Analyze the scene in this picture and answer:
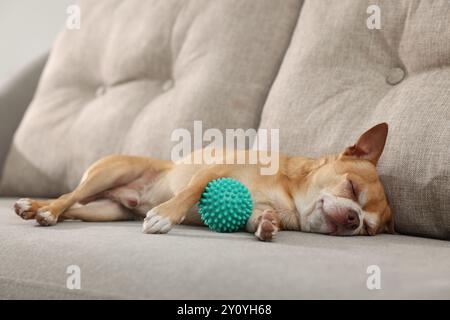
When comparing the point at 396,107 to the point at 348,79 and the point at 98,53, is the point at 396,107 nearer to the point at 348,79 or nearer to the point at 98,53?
the point at 348,79

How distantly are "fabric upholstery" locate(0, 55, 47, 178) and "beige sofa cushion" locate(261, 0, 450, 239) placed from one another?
1.24 m

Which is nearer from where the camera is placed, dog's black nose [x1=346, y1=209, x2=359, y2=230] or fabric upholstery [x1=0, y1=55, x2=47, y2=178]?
dog's black nose [x1=346, y1=209, x2=359, y2=230]

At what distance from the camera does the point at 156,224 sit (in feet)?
4.43

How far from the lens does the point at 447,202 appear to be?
1339 millimetres

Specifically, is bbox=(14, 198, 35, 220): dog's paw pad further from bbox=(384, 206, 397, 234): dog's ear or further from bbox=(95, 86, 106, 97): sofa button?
bbox=(384, 206, 397, 234): dog's ear

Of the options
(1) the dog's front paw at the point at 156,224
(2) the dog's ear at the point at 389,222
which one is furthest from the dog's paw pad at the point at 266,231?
(2) the dog's ear at the point at 389,222

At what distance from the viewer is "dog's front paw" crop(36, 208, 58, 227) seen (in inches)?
59.1

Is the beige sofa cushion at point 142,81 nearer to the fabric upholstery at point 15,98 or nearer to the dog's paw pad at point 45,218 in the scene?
the fabric upholstery at point 15,98

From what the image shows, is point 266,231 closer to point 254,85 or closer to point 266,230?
point 266,230

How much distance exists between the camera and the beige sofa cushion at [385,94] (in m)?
1.38

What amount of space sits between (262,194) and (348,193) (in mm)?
231
